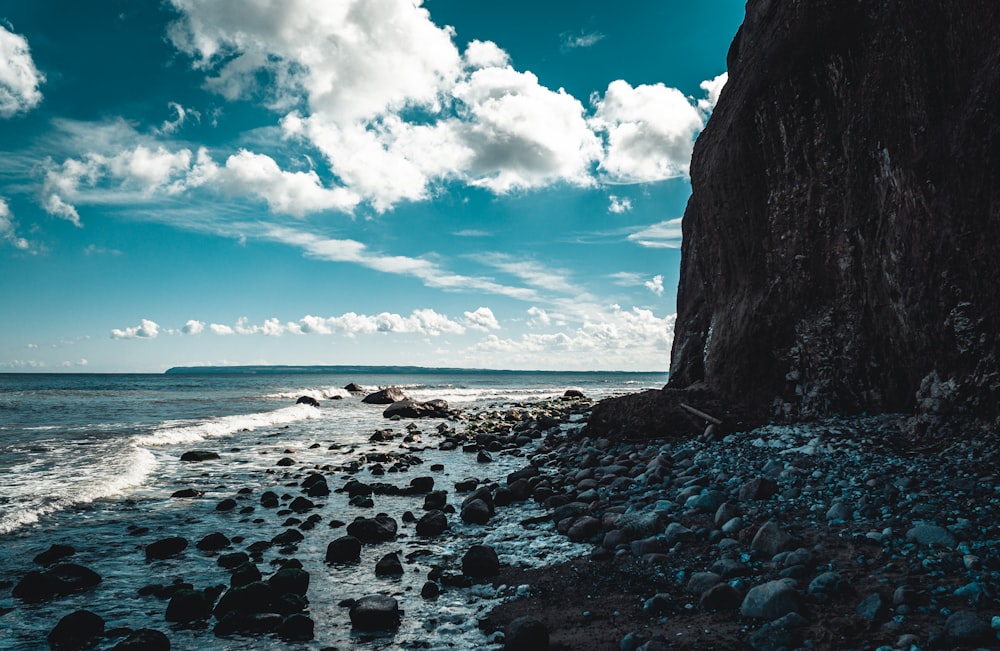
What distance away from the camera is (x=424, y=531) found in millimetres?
8336

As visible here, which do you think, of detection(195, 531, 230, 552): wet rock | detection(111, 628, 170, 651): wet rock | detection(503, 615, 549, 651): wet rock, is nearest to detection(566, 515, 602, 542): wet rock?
detection(503, 615, 549, 651): wet rock

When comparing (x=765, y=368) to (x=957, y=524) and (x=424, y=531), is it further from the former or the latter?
(x=424, y=531)

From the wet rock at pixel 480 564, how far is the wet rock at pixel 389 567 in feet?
2.71

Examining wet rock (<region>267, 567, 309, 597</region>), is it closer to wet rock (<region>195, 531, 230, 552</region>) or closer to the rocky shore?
the rocky shore

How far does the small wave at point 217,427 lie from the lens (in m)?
19.4

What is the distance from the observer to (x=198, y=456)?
15578 millimetres

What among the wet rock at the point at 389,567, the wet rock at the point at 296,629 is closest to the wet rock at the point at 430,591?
the wet rock at the point at 389,567

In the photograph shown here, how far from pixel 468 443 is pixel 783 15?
47.7ft

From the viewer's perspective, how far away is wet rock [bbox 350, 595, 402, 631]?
5.37 metres

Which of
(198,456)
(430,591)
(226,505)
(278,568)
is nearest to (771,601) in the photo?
(430,591)

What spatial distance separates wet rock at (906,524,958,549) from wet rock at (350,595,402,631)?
5033 millimetres

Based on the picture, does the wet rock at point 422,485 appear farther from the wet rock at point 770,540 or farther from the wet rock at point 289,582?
the wet rock at point 770,540

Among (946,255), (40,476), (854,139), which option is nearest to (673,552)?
(946,255)

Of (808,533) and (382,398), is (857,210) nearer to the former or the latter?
(808,533)
